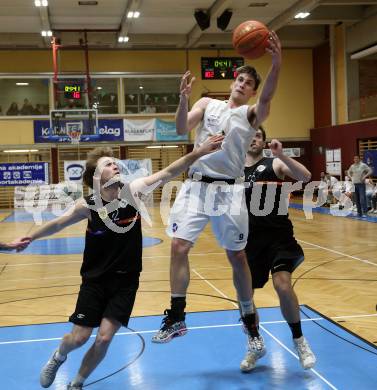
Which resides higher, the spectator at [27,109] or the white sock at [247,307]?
the spectator at [27,109]

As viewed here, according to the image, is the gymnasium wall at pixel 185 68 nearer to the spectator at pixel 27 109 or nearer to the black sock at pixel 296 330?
the spectator at pixel 27 109

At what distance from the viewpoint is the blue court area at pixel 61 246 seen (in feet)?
35.3

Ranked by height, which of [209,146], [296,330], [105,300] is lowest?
[296,330]

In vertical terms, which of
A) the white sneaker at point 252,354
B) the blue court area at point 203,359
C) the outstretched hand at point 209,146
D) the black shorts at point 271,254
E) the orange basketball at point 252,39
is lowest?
the blue court area at point 203,359

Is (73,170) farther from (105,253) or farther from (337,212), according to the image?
(105,253)

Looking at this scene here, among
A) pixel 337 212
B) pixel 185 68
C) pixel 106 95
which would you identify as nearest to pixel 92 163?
pixel 337 212

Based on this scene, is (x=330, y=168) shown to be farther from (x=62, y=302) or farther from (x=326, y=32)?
(x=62, y=302)

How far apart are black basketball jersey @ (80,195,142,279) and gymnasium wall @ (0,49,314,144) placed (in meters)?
20.5

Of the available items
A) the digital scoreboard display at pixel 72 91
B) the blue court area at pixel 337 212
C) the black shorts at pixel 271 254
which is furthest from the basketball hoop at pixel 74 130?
the black shorts at pixel 271 254

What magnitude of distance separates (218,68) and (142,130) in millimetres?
6098

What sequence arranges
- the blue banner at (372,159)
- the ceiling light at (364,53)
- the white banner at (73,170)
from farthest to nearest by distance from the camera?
the white banner at (73,170) < the ceiling light at (364,53) < the blue banner at (372,159)

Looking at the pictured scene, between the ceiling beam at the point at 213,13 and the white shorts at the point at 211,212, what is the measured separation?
1499cm

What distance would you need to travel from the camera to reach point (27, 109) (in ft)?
77.1

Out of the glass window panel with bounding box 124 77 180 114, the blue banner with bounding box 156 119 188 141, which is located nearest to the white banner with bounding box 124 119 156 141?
the blue banner with bounding box 156 119 188 141
